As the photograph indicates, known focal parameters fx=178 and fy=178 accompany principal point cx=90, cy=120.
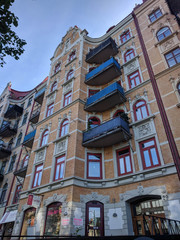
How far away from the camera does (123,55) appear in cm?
1848

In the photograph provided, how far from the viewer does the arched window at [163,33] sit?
15841 millimetres

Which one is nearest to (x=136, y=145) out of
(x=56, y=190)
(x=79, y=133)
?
(x=79, y=133)

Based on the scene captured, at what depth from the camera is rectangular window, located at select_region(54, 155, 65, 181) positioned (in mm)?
13945

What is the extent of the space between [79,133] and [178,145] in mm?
7362

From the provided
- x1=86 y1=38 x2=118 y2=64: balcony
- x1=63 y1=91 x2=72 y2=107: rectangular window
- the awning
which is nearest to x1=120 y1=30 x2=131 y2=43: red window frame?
x1=86 y1=38 x2=118 y2=64: balcony

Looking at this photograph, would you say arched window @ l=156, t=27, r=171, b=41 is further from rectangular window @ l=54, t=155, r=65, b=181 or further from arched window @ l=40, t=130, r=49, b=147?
arched window @ l=40, t=130, r=49, b=147

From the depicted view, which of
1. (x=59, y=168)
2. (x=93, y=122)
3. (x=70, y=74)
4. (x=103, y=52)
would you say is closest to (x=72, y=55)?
(x=70, y=74)

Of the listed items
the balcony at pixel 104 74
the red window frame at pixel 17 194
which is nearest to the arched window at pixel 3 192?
the red window frame at pixel 17 194

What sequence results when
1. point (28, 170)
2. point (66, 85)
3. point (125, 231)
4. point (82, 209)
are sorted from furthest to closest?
point (66, 85) < point (28, 170) < point (82, 209) < point (125, 231)

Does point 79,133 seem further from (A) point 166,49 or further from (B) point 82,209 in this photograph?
(A) point 166,49

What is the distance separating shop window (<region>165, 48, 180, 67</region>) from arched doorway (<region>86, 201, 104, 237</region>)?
12048mm

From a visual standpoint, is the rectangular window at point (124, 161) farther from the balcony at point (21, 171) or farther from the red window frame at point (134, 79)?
the balcony at point (21, 171)

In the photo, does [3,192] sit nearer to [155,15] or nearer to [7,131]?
[7,131]

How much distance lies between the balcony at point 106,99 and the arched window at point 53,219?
8.34m
